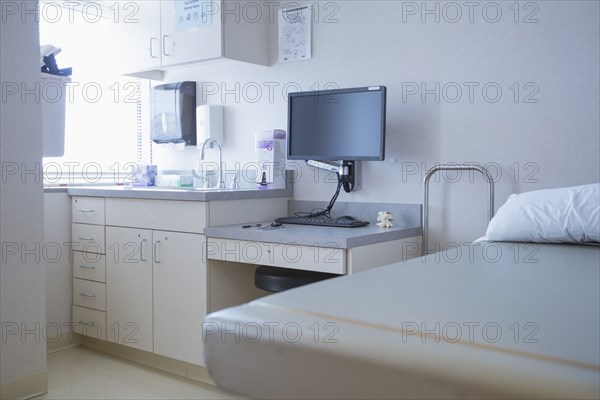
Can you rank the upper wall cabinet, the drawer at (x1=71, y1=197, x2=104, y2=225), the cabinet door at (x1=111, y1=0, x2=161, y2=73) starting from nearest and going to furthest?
the upper wall cabinet < the drawer at (x1=71, y1=197, x2=104, y2=225) < the cabinet door at (x1=111, y1=0, x2=161, y2=73)

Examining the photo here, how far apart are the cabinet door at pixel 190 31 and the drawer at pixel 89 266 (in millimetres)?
1181

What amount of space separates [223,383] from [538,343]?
14.1 inches

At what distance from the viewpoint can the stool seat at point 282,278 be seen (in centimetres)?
245

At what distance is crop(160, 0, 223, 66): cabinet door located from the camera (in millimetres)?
2949

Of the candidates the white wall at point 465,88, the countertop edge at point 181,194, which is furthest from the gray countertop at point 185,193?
the white wall at point 465,88

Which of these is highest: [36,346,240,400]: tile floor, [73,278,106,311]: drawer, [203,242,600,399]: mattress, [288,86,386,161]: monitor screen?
[288,86,386,161]: monitor screen

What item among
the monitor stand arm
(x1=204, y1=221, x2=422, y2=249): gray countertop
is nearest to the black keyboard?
(x1=204, y1=221, x2=422, y2=249): gray countertop

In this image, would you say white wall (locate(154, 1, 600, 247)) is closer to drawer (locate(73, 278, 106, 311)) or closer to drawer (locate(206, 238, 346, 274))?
drawer (locate(206, 238, 346, 274))

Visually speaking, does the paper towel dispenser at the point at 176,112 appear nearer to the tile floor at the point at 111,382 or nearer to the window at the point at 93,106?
the window at the point at 93,106

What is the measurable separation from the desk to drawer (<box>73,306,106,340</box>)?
846 mm

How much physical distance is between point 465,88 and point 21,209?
2.07m

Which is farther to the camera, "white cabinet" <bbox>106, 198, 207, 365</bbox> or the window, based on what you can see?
the window

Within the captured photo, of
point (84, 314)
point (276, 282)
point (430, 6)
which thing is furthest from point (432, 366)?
point (84, 314)

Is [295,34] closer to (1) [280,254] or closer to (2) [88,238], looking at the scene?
(1) [280,254]
